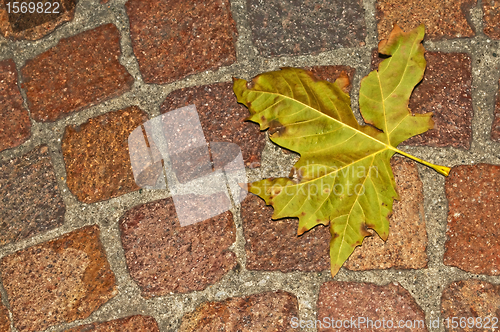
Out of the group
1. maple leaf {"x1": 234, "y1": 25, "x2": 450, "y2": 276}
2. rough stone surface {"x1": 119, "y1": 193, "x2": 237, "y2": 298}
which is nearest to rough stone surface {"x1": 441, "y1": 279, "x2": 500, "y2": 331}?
maple leaf {"x1": 234, "y1": 25, "x2": 450, "y2": 276}

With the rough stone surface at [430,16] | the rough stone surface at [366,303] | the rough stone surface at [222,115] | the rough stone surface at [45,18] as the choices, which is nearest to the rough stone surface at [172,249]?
the rough stone surface at [222,115]

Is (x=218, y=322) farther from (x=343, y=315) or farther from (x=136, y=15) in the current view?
(x=136, y=15)

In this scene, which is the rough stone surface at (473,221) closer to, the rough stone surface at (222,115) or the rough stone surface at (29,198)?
the rough stone surface at (222,115)

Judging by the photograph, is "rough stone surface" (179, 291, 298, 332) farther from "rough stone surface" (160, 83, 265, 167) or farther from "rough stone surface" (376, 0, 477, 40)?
"rough stone surface" (376, 0, 477, 40)

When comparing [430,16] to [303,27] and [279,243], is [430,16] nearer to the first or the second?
[303,27]

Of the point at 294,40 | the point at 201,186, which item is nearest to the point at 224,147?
the point at 201,186

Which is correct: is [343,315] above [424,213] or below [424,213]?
below

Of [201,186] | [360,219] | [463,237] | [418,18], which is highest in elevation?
[418,18]
